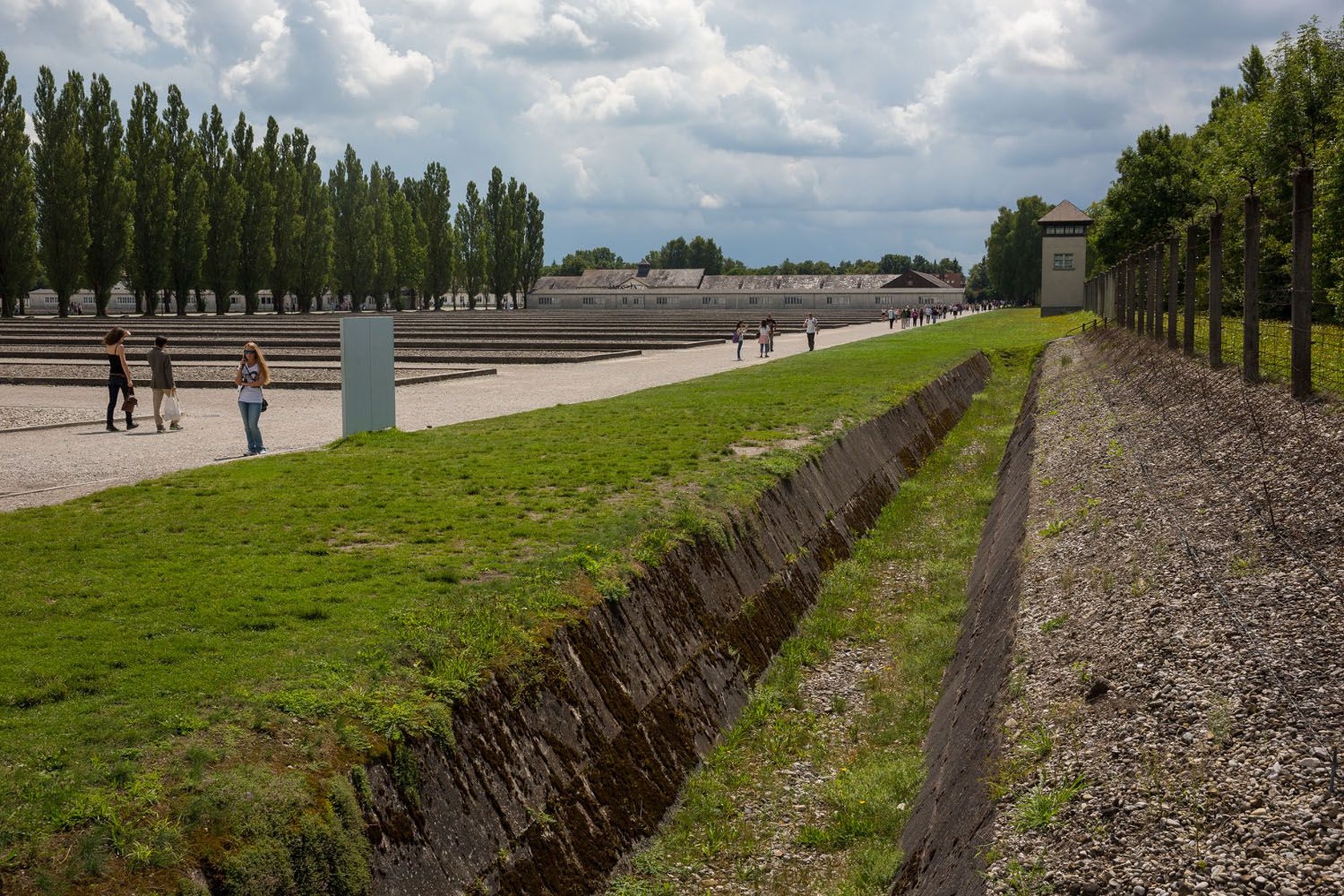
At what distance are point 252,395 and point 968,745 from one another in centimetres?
1192

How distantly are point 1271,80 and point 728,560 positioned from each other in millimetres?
41017

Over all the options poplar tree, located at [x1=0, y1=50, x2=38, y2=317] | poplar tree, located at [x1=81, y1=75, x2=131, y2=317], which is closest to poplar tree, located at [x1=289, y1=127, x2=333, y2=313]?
poplar tree, located at [x1=81, y1=75, x2=131, y2=317]

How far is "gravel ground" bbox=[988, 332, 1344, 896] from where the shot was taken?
14.2ft

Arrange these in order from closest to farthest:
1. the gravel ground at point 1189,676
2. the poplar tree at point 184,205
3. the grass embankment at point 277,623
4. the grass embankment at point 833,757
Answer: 1. the gravel ground at point 1189,676
2. the grass embankment at point 277,623
3. the grass embankment at point 833,757
4. the poplar tree at point 184,205

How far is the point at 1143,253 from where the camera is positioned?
27781 mm

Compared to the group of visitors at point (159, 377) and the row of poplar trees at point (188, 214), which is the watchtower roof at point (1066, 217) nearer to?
the row of poplar trees at point (188, 214)

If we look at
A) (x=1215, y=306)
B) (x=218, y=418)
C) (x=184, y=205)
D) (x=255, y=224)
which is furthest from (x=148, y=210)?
(x=1215, y=306)

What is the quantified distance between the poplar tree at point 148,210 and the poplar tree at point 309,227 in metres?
12.8

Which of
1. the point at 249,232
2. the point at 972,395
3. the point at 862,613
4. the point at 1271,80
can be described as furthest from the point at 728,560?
the point at 249,232

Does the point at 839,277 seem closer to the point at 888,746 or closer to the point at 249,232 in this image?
the point at 249,232

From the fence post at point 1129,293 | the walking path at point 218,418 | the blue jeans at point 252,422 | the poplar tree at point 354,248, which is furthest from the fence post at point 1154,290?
the poplar tree at point 354,248

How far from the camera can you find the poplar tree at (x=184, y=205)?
8275 cm

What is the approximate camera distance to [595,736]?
271 inches

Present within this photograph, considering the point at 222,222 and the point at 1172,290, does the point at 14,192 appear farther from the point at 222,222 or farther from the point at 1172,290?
the point at 1172,290
